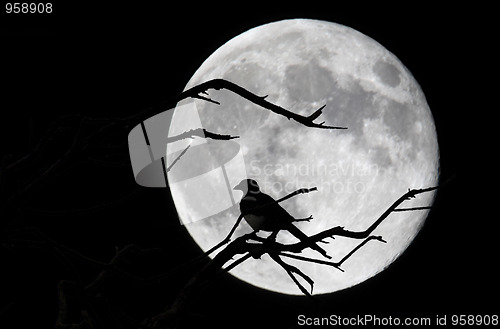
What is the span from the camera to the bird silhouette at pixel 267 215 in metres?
1.87

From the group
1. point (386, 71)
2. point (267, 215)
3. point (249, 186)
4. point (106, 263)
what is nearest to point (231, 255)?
point (106, 263)

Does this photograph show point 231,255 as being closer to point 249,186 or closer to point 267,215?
point 267,215

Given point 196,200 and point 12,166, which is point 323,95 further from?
point 12,166

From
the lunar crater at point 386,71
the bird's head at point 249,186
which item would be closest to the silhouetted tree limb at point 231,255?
the bird's head at point 249,186

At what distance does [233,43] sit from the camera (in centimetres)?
782

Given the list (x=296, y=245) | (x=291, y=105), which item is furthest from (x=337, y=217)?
(x=296, y=245)

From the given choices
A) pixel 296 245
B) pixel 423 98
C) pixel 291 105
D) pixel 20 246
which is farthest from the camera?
pixel 423 98

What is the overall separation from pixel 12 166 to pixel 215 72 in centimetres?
566

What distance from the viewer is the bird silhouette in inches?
73.7

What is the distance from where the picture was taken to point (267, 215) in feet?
9.53

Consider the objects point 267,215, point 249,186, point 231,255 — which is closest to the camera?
point 231,255

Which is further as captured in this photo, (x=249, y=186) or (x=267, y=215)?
(x=249, y=186)

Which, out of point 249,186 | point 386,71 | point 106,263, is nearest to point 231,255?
point 106,263

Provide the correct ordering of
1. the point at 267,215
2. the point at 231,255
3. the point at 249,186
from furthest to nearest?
the point at 249,186 < the point at 267,215 < the point at 231,255
